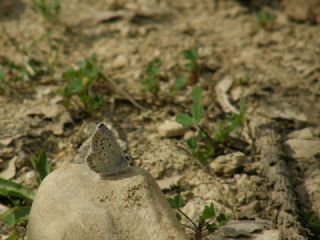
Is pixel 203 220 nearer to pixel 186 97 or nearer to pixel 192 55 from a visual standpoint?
pixel 186 97

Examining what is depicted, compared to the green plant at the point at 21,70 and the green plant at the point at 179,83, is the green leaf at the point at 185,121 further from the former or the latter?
the green plant at the point at 21,70

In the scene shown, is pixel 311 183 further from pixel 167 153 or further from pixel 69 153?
pixel 69 153

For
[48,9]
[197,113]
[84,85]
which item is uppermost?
[48,9]

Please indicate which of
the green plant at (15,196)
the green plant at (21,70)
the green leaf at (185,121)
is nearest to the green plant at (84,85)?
the green plant at (21,70)

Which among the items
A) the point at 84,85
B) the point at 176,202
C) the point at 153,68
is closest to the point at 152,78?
the point at 153,68

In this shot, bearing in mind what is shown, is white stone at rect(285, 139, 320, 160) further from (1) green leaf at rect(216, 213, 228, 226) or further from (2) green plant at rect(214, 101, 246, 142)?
(1) green leaf at rect(216, 213, 228, 226)

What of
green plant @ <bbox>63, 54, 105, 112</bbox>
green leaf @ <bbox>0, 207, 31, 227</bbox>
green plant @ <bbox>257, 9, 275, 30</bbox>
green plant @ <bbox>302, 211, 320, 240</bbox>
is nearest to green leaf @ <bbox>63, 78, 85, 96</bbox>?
green plant @ <bbox>63, 54, 105, 112</bbox>
